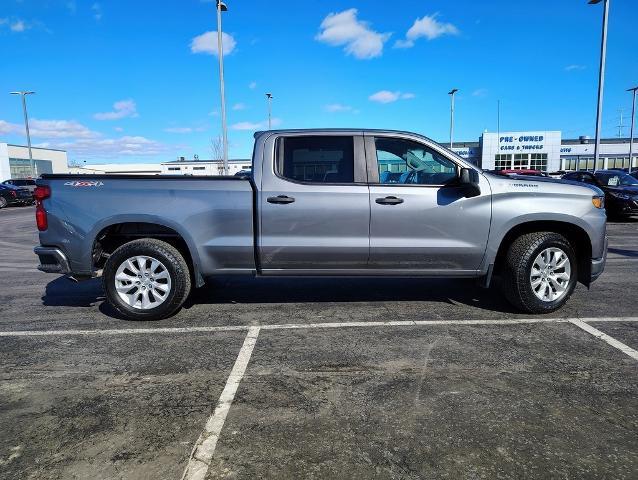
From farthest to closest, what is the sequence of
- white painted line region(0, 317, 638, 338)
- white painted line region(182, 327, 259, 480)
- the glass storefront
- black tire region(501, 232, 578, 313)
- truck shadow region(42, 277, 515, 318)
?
the glass storefront
truck shadow region(42, 277, 515, 318)
black tire region(501, 232, 578, 313)
white painted line region(0, 317, 638, 338)
white painted line region(182, 327, 259, 480)

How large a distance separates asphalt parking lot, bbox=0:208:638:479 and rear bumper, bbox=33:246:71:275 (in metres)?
0.60

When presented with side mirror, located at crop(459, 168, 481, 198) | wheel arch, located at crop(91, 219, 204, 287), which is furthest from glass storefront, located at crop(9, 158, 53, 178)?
side mirror, located at crop(459, 168, 481, 198)

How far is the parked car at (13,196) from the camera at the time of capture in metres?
26.7

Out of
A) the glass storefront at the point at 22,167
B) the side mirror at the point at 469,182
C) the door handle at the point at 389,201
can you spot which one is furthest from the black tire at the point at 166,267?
the glass storefront at the point at 22,167

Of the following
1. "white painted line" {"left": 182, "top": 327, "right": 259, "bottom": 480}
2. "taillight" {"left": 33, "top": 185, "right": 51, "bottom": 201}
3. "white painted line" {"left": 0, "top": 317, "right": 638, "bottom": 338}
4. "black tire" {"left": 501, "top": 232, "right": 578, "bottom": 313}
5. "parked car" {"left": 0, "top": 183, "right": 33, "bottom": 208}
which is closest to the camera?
"white painted line" {"left": 182, "top": 327, "right": 259, "bottom": 480}

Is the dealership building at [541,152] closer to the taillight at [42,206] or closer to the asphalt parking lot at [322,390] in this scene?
the asphalt parking lot at [322,390]

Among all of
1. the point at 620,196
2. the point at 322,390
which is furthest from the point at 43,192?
the point at 620,196

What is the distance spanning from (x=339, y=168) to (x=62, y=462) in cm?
351

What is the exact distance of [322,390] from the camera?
3178mm

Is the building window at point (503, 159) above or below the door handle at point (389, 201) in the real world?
above

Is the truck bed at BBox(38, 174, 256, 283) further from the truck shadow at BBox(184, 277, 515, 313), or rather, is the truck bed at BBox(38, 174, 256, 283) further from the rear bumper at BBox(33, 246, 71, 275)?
the truck shadow at BBox(184, 277, 515, 313)

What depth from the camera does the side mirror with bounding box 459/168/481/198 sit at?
453cm

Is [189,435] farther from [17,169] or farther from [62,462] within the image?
[17,169]

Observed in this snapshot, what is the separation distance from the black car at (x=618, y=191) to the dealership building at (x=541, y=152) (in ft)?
171
